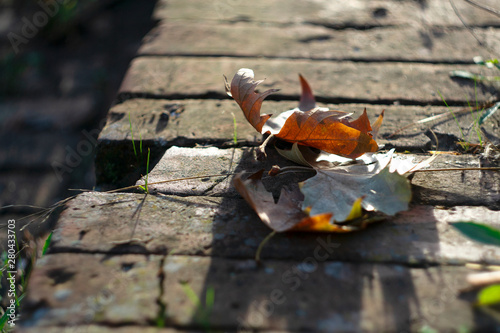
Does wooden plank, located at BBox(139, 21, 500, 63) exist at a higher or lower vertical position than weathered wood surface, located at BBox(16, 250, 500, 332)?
higher

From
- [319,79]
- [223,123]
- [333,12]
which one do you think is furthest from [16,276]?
[333,12]

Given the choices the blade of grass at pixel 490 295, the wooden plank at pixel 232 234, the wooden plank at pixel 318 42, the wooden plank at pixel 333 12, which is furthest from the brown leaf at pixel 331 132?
the wooden plank at pixel 333 12

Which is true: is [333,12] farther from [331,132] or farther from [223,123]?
[331,132]

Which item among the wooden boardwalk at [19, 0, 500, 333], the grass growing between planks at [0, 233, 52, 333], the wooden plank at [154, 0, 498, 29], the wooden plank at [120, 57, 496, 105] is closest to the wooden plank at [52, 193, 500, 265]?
the wooden boardwalk at [19, 0, 500, 333]

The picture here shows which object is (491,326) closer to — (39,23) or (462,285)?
(462,285)

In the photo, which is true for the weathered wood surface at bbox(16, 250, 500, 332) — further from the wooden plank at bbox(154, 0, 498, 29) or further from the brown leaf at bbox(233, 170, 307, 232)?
the wooden plank at bbox(154, 0, 498, 29)

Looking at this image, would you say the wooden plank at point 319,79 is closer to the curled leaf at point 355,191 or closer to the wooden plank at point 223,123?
the wooden plank at point 223,123
